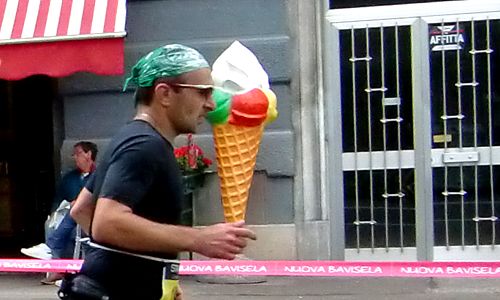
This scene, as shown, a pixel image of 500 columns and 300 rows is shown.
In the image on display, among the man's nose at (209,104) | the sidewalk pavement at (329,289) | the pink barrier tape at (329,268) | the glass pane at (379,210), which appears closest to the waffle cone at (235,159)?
the pink barrier tape at (329,268)

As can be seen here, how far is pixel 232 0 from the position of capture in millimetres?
9859

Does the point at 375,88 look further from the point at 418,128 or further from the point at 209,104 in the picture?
the point at 209,104

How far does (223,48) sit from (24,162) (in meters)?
3.86

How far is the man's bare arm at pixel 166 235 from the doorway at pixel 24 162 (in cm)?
910

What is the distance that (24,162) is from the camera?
12.5 metres

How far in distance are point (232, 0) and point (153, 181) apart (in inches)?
269

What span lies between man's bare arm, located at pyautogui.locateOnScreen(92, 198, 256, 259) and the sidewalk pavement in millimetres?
5667

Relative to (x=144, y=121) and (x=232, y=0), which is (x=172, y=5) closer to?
(x=232, y=0)

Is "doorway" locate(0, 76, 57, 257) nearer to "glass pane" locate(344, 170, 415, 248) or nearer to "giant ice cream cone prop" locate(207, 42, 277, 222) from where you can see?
"glass pane" locate(344, 170, 415, 248)

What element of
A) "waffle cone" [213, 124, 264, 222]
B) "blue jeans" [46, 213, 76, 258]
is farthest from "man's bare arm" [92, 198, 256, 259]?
"blue jeans" [46, 213, 76, 258]

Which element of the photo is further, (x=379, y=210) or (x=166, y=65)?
(x=379, y=210)

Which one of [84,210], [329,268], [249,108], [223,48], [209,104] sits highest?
[223,48]

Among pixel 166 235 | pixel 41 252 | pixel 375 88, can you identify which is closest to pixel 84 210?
pixel 166 235

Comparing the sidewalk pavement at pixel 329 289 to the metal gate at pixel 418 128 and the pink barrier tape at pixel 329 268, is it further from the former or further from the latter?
the metal gate at pixel 418 128
